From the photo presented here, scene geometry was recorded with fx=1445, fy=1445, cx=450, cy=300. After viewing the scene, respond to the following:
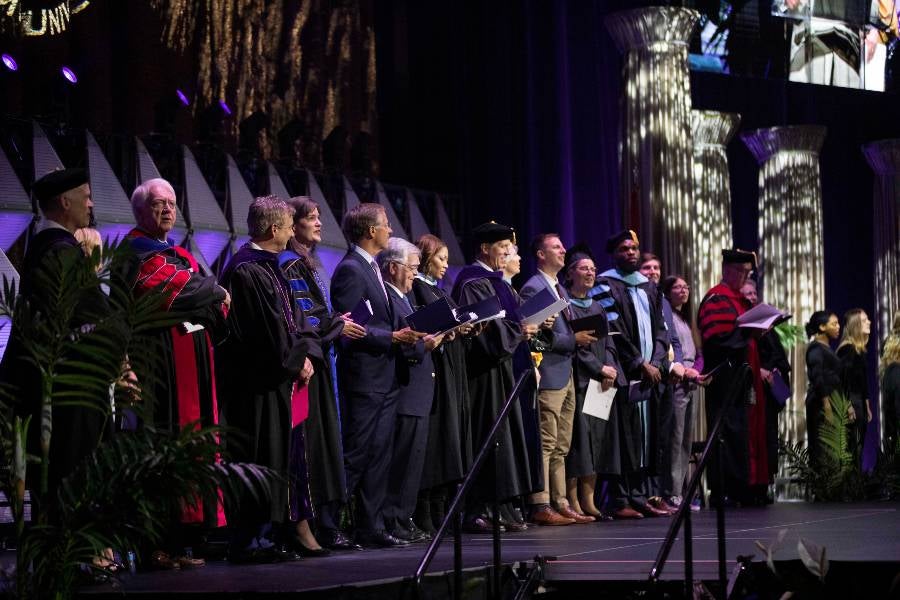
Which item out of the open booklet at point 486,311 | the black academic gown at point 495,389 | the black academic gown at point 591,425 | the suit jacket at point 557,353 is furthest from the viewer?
the black academic gown at point 591,425

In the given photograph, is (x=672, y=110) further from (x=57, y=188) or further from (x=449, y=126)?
(x=57, y=188)

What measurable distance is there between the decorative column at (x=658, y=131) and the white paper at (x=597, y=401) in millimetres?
2687

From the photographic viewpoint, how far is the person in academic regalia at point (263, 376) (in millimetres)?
5551

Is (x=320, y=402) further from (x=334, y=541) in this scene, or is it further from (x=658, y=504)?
(x=658, y=504)

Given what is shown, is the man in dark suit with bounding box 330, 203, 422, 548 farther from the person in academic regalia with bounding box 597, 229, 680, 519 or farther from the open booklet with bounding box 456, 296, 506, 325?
the person in academic regalia with bounding box 597, 229, 680, 519

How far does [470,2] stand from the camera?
12.9 m

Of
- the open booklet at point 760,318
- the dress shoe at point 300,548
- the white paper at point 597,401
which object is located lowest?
the dress shoe at point 300,548

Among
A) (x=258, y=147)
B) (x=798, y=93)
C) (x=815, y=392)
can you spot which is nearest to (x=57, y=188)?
(x=815, y=392)

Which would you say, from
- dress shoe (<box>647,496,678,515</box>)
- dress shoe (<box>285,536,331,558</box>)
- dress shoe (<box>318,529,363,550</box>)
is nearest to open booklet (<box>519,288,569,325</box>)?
dress shoe (<box>318,529,363,550</box>)

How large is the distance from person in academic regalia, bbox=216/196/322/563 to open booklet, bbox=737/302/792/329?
151 inches

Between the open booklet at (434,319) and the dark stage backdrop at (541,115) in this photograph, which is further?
the dark stage backdrop at (541,115)

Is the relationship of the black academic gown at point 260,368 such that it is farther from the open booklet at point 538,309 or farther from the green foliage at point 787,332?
the green foliage at point 787,332

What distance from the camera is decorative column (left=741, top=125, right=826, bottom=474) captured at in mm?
14242

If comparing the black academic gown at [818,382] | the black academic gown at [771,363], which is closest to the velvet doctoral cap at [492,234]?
the black academic gown at [771,363]
